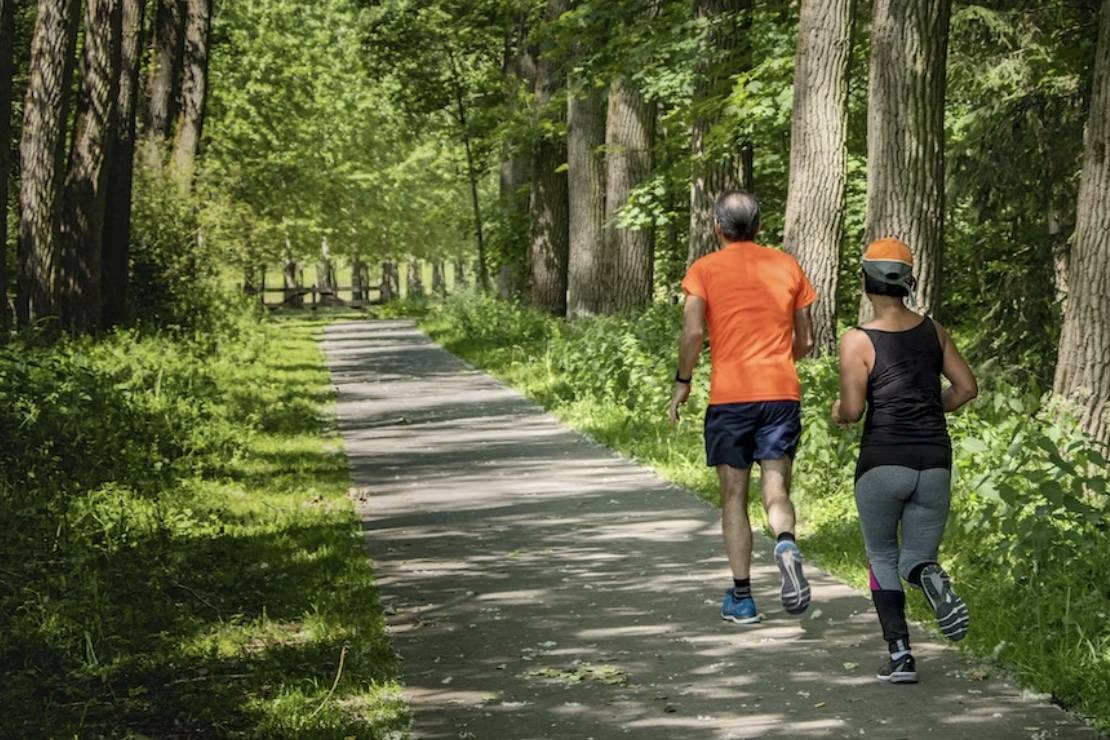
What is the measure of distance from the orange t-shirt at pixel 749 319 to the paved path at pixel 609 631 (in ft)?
3.81

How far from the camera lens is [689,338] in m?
7.93

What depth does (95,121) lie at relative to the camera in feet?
69.2

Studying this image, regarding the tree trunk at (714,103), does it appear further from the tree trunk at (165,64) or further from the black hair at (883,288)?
the black hair at (883,288)

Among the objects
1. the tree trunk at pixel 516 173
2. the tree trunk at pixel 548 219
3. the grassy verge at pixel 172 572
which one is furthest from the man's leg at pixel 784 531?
the tree trunk at pixel 516 173

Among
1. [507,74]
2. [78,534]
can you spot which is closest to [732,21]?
[78,534]

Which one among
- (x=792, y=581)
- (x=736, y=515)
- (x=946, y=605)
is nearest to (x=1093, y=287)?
(x=736, y=515)

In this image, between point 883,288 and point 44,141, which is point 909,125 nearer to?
point 883,288

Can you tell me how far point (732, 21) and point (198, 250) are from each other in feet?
41.7

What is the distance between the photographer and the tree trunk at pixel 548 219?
106 feet

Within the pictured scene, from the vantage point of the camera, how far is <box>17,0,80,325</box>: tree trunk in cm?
1898

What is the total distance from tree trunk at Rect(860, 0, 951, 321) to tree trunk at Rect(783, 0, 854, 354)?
2425mm

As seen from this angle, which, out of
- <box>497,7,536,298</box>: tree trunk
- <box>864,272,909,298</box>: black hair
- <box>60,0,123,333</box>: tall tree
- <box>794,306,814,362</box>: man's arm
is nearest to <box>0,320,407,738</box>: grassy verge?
<box>794,306,814,362</box>: man's arm

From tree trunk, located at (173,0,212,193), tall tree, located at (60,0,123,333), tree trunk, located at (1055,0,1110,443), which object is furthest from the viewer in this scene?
tree trunk, located at (173,0,212,193)

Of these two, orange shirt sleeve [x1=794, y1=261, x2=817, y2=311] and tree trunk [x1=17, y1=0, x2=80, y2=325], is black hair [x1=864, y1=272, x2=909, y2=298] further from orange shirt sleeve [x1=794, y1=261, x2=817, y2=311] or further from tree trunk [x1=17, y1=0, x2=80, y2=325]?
tree trunk [x1=17, y1=0, x2=80, y2=325]
